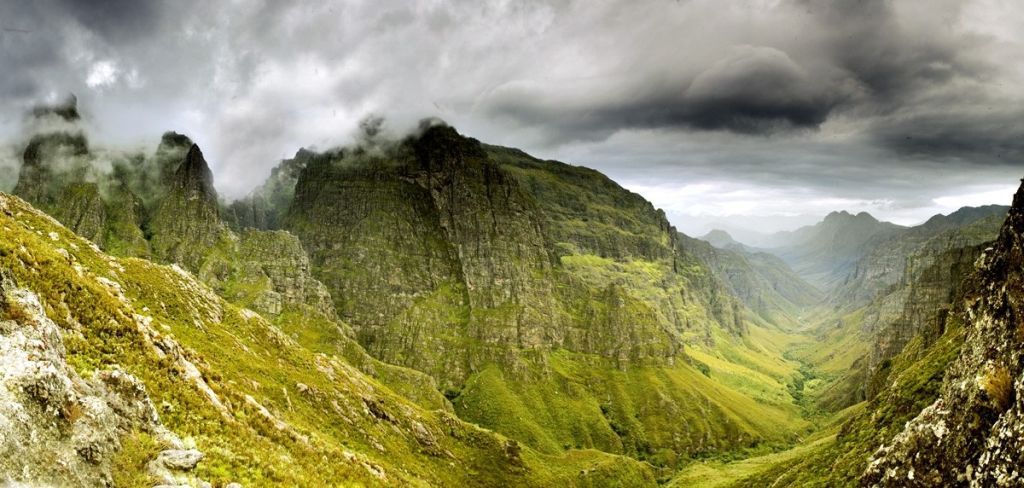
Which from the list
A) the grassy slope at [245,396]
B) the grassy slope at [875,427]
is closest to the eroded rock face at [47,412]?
the grassy slope at [245,396]

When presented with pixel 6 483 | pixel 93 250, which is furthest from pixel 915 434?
pixel 93 250

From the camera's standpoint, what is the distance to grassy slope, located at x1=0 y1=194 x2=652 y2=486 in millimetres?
30016

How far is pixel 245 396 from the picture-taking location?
46.6 meters

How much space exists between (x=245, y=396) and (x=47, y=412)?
29902mm

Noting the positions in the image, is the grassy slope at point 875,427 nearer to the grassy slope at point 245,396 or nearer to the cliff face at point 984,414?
the cliff face at point 984,414

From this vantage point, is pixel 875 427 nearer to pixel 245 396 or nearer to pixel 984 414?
pixel 984 414

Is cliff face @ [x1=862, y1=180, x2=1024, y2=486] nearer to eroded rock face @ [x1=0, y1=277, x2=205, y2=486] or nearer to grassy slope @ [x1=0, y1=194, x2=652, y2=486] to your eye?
grassy slope @ [x1=0, y1=194, x2=652, y2=486]

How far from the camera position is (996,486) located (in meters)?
30.1

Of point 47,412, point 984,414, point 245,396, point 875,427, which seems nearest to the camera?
point 47,412

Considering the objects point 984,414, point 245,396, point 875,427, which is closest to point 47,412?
point 245,396

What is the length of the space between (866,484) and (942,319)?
177m

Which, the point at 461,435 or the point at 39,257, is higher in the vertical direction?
the point at 39,257

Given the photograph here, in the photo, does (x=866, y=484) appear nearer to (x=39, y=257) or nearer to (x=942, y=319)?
(x=39, y=257)

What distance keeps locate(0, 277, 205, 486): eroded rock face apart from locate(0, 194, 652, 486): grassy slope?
1779mm
